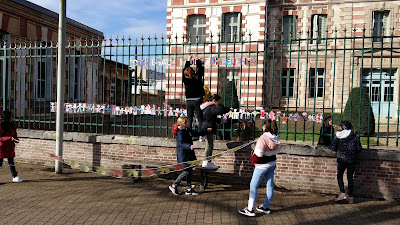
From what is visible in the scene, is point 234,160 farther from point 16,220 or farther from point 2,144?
point 2,144

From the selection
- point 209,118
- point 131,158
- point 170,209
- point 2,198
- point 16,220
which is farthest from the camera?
point 131,158

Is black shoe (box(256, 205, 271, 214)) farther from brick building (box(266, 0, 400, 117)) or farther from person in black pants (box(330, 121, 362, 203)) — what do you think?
brick building (box(266, 0, 400, 117))

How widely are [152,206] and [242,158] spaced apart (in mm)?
2263

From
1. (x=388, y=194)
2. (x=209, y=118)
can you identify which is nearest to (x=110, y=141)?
(x=209, y=118)

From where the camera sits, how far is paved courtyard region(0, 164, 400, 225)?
5.21m

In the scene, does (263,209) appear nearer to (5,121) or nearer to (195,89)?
(195,89)

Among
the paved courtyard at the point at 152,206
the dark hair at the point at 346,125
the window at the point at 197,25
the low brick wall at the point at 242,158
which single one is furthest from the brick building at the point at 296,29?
the dark hair at the point at 346,125

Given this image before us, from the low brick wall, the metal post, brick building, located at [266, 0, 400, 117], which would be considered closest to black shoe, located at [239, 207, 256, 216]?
the low brick wall

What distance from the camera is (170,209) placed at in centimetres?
565

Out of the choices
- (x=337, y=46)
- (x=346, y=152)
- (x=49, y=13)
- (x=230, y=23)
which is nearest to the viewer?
(x=346, y=152)

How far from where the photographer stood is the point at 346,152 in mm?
5973

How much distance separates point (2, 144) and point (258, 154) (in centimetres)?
545

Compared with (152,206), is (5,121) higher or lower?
higher

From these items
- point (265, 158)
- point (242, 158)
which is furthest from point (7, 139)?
point (265, 158)
